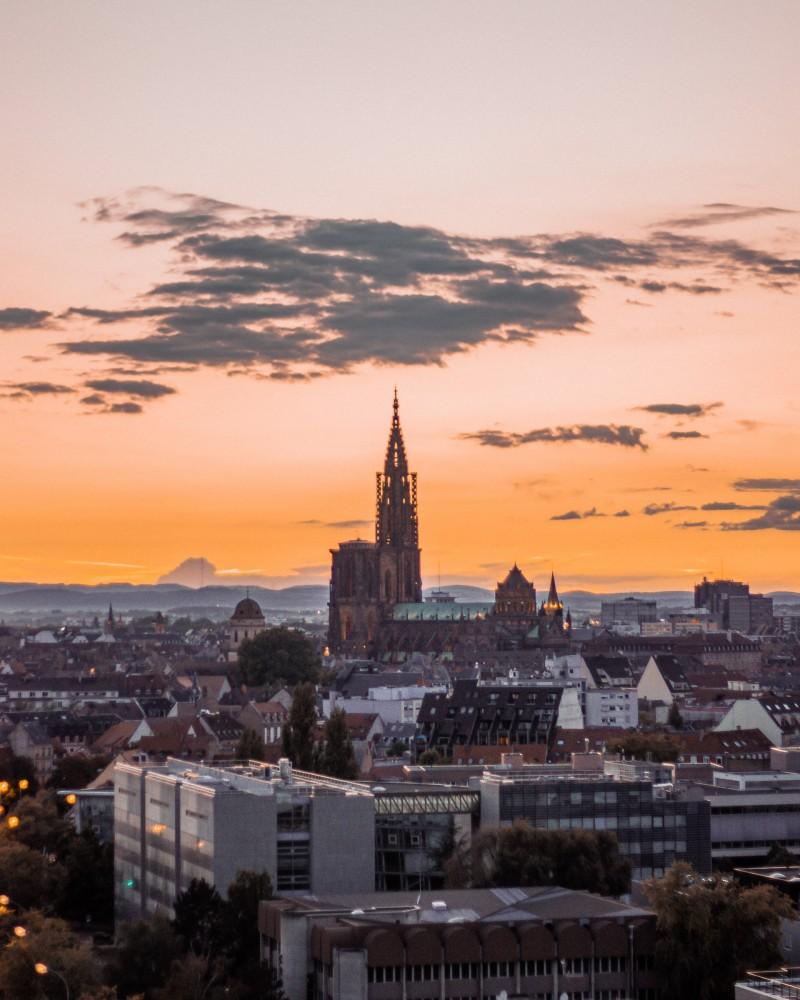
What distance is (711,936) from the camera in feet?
218

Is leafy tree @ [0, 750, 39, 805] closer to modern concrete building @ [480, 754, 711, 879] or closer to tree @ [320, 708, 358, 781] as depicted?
tree @ [320, 708, 358, 781]

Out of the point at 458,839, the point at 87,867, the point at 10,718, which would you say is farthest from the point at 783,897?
the point at 10,718

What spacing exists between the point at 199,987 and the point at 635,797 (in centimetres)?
2696

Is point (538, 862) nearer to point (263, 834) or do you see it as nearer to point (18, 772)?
point (263, 834)

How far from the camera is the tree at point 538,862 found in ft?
261

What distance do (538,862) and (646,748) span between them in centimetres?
5505

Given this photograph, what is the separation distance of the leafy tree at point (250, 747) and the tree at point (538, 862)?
39.6 metres

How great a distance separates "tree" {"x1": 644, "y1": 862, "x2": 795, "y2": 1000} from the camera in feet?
218

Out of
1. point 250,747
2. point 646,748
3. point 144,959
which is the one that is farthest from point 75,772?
Answer: point 144,959

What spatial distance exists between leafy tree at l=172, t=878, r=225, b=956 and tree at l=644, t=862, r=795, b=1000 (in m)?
13.8

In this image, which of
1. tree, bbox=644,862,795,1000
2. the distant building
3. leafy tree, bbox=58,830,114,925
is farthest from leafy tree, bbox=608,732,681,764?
tree, bbox=644,862,795,1000

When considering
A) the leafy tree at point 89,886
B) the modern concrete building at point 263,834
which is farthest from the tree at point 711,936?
the leafy tree at point 89,886

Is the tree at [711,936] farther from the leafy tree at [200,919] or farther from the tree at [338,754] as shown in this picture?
the tree at [338,754]

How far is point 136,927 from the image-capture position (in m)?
72.8
